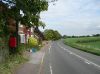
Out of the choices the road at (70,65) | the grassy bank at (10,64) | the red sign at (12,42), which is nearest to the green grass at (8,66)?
the grassy bank at (10,64)

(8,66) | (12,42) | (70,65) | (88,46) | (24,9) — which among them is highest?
(24,9)

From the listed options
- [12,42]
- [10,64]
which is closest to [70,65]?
[12,42]

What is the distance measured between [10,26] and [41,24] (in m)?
3.14

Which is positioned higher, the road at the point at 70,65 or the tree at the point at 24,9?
the tree at the point at 24,9

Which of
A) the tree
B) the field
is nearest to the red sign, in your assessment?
the tree

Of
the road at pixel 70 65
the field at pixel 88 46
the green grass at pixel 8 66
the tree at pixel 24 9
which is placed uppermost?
the tree at pixel 24 9

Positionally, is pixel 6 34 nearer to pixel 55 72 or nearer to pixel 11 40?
pixel 11 40

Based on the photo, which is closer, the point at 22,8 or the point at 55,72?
the point at 55,72

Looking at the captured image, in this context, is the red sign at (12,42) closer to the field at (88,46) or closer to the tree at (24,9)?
the tree at (24,9)

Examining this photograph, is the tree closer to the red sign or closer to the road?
the red sign

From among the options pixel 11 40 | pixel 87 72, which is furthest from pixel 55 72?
pixel 11 40

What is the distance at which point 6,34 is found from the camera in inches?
961

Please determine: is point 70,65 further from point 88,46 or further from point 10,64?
point 88,46

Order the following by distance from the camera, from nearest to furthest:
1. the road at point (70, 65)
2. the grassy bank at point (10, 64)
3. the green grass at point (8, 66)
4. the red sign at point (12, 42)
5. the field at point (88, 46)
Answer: the green grass at point (8, 66) → the grassy bank at point (10, 64) → the road at point (70, 65) → the red sign at point (12, 42) → the field at point (88, 46)
